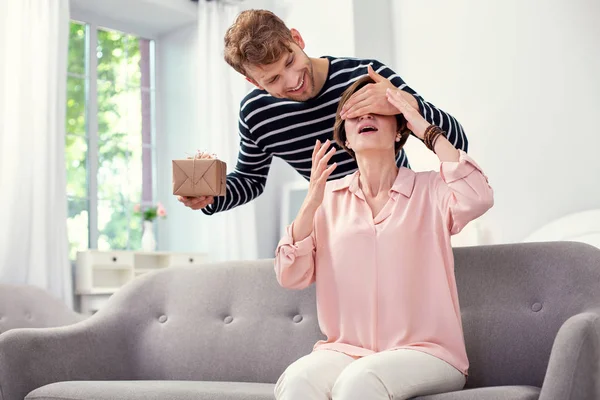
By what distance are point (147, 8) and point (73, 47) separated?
2.11ft

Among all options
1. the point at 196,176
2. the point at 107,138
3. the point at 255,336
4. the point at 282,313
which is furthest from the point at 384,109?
the point at 107,138

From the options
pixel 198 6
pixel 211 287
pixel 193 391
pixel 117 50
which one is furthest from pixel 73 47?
pixel 193 391


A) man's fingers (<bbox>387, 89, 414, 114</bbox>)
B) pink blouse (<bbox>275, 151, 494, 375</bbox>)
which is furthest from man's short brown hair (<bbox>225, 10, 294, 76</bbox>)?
pink blouse (<bbox>275, 151, 494, 375</bbox>)

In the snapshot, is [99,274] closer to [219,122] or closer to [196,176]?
[219,122]

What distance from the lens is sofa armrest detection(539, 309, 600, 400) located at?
5.27 feet

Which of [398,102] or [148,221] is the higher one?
[398,102]

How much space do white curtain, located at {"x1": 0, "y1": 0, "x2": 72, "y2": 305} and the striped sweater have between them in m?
2.67

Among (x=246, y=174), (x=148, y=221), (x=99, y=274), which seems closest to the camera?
(x=246, y=174)

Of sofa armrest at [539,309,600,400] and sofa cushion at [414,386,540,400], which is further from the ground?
sofa armrest at [539,309,600,400]

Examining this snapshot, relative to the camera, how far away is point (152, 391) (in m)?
2.11

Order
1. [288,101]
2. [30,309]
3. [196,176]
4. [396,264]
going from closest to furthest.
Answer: [396,264] → [196,176] → [288,101] → [30,309]

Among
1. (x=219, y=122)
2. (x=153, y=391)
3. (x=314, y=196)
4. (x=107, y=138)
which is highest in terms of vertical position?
(x=219, y=122)

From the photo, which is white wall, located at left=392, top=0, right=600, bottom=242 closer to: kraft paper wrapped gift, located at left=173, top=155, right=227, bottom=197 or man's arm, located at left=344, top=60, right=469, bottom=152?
man's arm, located at left=344, top=60, right=469, bottom=152

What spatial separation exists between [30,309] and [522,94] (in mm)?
3324
